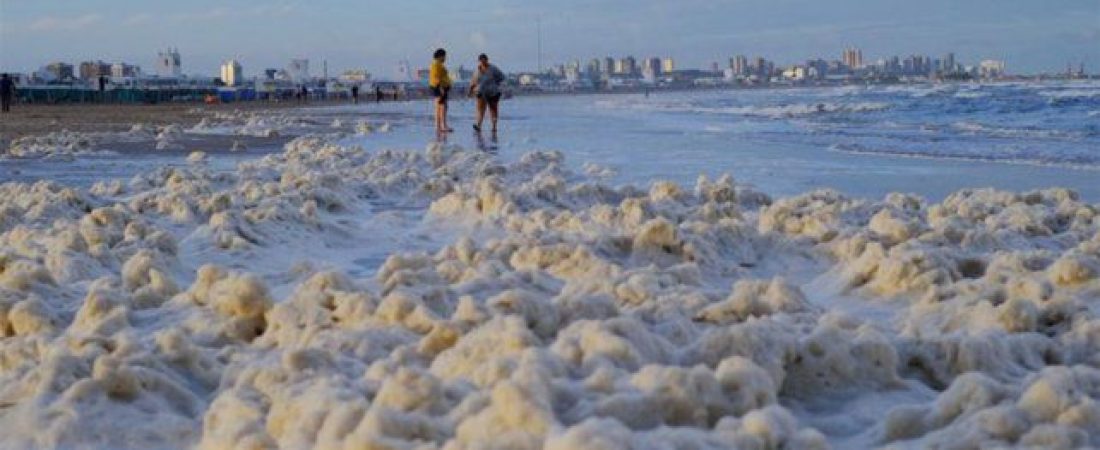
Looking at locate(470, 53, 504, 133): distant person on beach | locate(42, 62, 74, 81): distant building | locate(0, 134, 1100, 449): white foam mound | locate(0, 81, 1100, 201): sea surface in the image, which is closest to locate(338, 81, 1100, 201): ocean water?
locate(0, 81, 1100, 201): sea surface

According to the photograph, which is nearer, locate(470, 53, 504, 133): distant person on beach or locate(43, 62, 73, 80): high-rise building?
locate(470, 53, 504, 133): distant person on beach

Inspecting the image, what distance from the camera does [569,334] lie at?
119 inches

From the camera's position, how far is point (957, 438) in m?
2.48

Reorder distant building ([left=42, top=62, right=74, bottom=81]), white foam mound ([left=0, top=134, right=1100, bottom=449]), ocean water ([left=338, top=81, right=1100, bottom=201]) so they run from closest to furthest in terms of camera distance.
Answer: white foam mound ([left=0, top=134, right=1100, bottom=449])
ocean water ([left=338, top=81, right=1100, bottom=201])
distant building ([left=42, top=62, right=74, bottom=81])

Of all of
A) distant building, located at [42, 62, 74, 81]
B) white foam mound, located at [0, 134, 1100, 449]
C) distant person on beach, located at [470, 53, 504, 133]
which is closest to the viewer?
white foam mound, located at [0, 134, 1100, 449]

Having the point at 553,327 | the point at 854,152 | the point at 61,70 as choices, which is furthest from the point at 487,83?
the point at 61,70

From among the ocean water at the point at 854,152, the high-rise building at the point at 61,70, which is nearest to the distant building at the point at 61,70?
the high-rise building at the point at 61,70

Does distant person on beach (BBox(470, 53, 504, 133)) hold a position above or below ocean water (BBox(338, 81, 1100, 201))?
above

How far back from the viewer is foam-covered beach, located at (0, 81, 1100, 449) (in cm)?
254

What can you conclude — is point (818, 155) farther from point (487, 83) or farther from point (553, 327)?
point (553, 327)

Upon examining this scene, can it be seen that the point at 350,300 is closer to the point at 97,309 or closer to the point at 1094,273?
the point at 97,309

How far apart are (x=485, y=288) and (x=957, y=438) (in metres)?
1.90

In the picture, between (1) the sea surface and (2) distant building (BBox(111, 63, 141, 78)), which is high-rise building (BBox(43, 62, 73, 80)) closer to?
(2) distant building (BBox(111, 63, 141, 78))

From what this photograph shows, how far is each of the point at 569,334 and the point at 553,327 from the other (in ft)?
1.24
